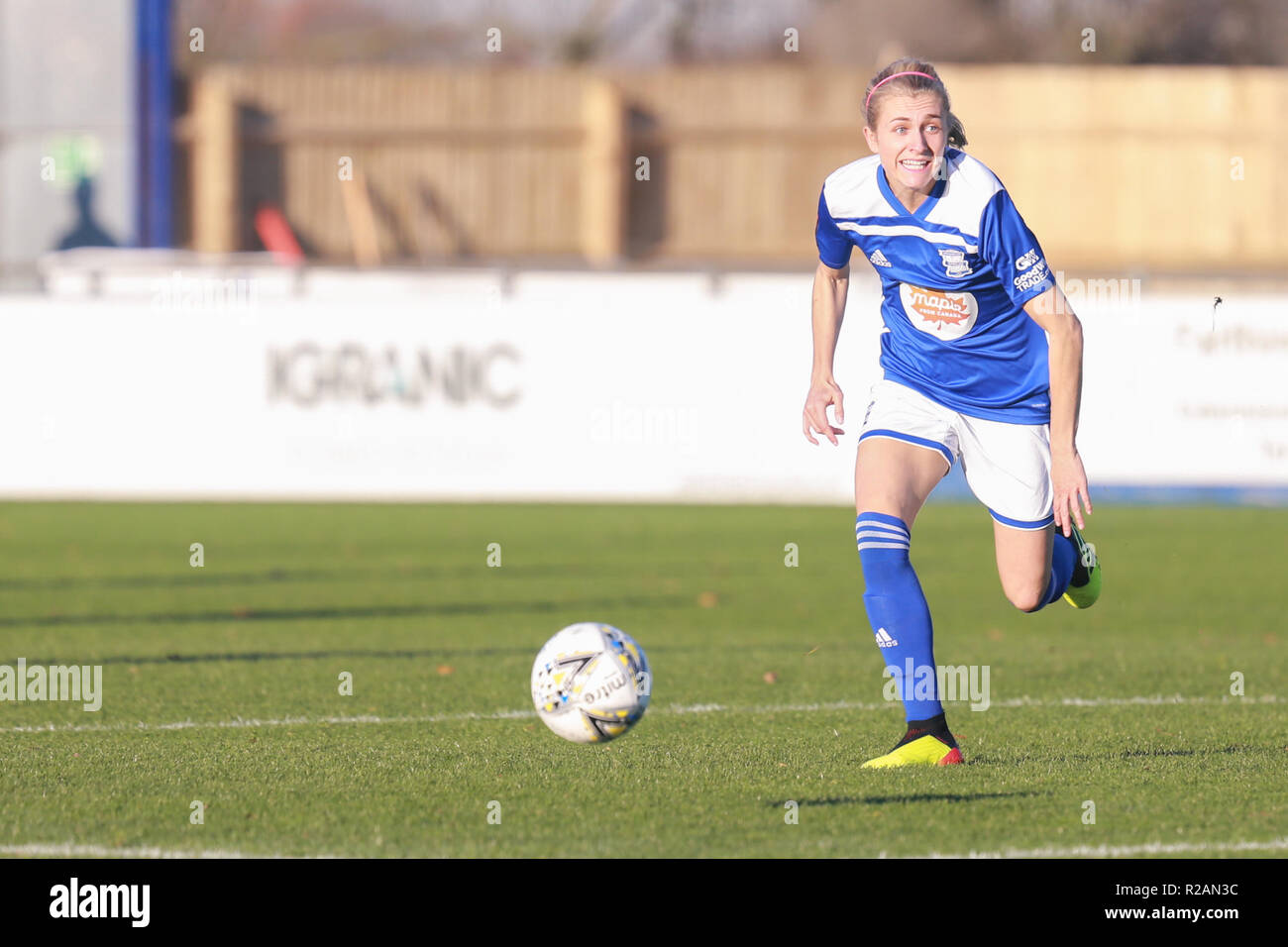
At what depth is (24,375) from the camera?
17984mm

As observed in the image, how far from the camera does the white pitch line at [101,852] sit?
482 centimetres

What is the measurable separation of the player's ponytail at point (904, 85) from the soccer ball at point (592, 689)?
6.29 feet

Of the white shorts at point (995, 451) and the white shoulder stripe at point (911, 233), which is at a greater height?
the white shoulder stripe at point (911, 233)

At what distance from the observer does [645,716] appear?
730cm

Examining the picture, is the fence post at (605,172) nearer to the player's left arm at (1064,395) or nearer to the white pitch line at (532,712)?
the white pitch line at (532,712)

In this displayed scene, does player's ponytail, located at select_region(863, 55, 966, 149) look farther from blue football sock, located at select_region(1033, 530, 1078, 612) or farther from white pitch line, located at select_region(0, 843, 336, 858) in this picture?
white pitch line, located at select_region(0, 843, 336, 858)

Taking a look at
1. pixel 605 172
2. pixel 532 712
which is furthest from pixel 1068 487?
pixel 605 172

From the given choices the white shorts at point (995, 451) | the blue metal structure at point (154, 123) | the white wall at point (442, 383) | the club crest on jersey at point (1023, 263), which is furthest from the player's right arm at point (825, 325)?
the blue metal structure at point (154, 123)

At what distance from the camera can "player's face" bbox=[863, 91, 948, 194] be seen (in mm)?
5879

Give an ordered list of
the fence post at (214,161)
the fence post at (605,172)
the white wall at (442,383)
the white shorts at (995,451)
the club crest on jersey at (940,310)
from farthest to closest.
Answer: the fence post at (214,161) < the fence post at (605,172) < the white wall at (442,383) < the white shorts at (995,451) < the club crest on jersey at (940,310)

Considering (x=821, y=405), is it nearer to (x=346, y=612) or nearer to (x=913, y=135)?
(x=913, y=135)

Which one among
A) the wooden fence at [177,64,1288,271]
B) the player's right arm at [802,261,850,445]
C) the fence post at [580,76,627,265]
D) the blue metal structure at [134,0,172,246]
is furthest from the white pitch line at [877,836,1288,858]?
the blue metal structure at [134,0,172,246]

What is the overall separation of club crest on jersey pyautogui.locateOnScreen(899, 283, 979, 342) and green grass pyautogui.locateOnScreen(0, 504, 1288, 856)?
1454mm
